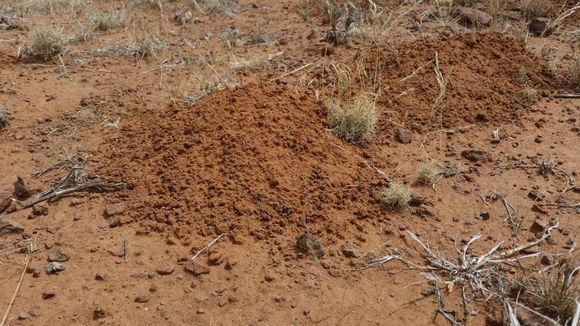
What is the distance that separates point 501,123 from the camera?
13.7 feet

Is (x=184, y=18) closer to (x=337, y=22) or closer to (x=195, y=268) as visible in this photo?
(x=337, y=22)

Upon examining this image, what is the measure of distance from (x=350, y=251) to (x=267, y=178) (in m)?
0.67

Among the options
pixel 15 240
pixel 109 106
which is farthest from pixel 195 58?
pixel 15 240

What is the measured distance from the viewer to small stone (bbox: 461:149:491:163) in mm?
3752

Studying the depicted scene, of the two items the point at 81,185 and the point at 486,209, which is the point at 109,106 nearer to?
the point at 81,185

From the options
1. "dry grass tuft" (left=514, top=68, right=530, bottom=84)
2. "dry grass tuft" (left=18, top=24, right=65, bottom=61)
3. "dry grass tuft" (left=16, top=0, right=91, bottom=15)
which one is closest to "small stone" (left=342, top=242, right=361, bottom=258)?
"dry grass tuft" (left=514, top=68, right=530, bottom=84)

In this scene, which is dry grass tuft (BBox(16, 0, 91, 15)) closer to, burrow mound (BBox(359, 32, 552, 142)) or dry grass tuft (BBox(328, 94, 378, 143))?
burrow mound (BBox(359, 32, 552, 142))

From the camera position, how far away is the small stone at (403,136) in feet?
12.9

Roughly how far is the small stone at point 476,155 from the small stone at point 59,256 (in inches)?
102

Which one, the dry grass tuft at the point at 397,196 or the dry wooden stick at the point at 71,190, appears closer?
the dry grass tuft at the point at 397,196

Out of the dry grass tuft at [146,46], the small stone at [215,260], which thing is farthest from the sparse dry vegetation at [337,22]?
the small stone at [215,260]

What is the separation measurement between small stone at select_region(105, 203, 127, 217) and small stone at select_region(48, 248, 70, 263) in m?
0.34

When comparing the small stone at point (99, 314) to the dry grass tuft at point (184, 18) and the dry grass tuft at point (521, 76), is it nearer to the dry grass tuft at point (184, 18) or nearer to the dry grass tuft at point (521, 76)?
the dry grass tuft at point (521, 76)

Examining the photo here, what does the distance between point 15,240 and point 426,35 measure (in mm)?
3961
